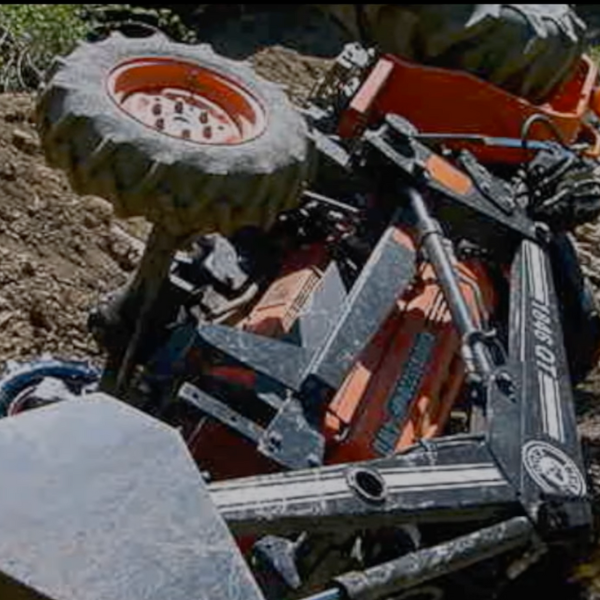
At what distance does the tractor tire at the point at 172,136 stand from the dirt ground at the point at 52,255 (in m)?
0.79

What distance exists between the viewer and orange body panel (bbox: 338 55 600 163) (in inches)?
149

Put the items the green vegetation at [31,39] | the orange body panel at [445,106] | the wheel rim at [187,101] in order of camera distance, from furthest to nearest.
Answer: the green vegetation at [31,39]
the orange body panel at [445,106]
the wheel rim at [187,101]

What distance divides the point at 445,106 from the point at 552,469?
126 cm

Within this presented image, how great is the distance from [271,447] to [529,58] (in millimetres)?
1252

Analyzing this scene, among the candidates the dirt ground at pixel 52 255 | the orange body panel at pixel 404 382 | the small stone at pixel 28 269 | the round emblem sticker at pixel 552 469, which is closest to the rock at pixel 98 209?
the dirt ground at pixel 52 255

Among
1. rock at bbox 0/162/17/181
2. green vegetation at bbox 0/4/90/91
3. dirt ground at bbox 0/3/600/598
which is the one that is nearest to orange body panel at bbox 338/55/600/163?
dirt ground at bbox 0/3/600/598

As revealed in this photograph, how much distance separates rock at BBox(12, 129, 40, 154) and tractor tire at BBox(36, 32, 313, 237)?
1.17 m

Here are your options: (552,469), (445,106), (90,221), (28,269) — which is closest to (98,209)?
(90,221)

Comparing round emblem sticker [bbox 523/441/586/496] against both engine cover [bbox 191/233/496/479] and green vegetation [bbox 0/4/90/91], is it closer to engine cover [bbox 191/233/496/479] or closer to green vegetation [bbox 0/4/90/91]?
engine cover [bbox 191/233/496/479]

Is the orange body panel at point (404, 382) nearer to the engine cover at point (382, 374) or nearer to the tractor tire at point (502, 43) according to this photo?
the engine cover at point (382, 374)

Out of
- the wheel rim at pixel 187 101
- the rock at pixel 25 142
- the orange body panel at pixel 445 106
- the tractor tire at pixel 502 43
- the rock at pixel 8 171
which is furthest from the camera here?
the rock at pixel 25 142

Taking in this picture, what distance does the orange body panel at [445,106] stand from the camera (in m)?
3.79

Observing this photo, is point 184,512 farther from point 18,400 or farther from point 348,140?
point 348,140

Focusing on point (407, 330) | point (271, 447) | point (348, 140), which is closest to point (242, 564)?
point (271, 447)
